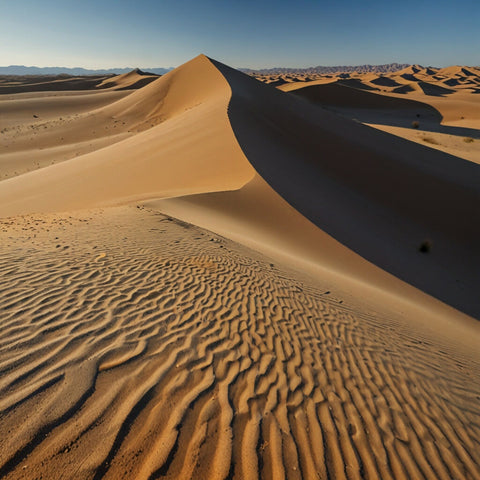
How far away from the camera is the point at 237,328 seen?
406 centimetres

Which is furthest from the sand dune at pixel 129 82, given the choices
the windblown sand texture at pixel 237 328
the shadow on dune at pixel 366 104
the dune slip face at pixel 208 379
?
the dune slip face at pixel 208 379

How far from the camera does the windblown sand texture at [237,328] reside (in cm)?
253

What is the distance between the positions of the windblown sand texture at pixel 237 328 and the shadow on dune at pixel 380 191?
0.35 ft

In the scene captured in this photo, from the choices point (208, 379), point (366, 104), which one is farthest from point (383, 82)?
point (208, 379)

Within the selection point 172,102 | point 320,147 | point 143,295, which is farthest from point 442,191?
point 172,102

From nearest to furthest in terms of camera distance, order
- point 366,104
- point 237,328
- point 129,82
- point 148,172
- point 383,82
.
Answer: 1. point 237,328
2. point 148,172
3. point 366,104
4. point 129,82
5. point 383,82

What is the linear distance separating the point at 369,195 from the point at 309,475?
12250 millimetres

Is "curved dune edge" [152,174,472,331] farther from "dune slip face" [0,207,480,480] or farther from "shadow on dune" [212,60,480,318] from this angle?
"dune slip face" [0,207,480,480]

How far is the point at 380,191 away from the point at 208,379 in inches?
491

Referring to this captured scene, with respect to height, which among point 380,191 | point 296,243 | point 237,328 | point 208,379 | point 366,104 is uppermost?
point 208,379

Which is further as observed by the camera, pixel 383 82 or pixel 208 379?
pixel 383 82

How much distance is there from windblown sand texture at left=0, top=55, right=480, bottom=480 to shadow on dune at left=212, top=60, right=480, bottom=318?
0.35 feet

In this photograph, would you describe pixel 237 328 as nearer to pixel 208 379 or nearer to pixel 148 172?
pixel 208 379

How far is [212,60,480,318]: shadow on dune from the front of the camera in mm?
9367
